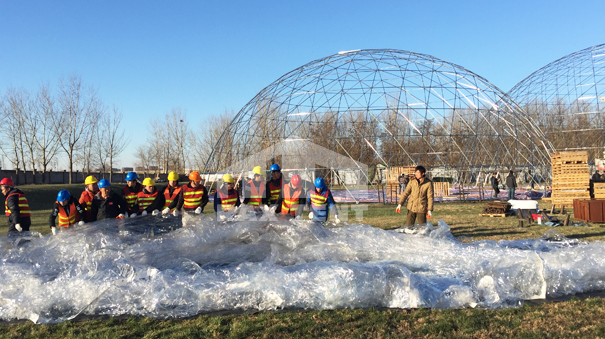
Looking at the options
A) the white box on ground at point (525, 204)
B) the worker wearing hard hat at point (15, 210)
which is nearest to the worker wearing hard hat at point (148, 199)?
the worker wearing hard hat at point (15, 210)

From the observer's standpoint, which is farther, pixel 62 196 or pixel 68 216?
pixel 68 216

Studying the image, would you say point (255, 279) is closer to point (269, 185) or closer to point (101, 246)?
point (101, 246)

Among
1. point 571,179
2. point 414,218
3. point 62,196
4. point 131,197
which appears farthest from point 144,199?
point 571,179

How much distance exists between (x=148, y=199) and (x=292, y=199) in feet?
10.8

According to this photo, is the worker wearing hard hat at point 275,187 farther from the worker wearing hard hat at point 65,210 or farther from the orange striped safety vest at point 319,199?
the worker wearing hard hat at point 65,210

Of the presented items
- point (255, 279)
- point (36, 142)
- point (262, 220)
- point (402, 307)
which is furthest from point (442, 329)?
point (36, 142)

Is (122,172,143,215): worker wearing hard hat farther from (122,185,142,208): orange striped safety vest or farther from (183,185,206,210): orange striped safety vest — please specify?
(183,185,206,210): orange striped safety vest

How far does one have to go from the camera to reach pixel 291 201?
30.9ft

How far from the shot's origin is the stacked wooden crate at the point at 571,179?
61.3 ft

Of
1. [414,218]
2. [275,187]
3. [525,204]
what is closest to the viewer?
[275,187]

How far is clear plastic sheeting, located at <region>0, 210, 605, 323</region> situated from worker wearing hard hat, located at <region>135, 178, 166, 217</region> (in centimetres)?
254

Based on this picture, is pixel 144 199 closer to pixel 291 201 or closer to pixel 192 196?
pixel 192 196

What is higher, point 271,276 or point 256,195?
point 256,195

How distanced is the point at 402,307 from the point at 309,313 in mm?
1129
